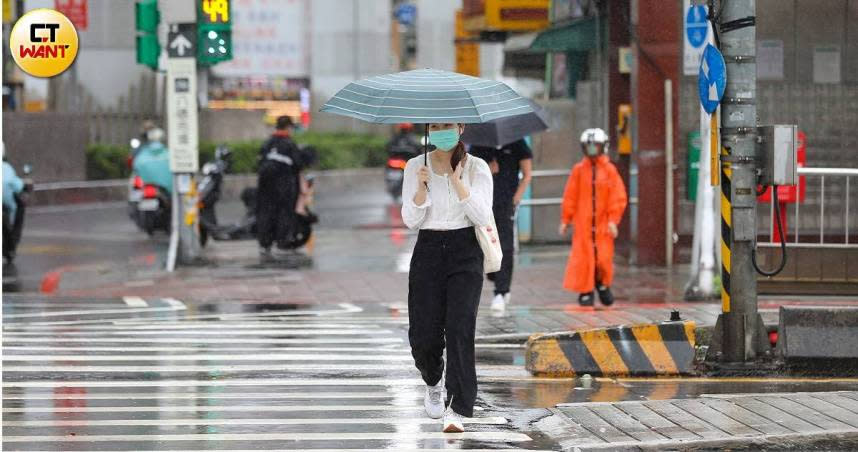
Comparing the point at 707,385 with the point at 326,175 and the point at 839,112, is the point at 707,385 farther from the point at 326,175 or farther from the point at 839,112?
the point at 326,175

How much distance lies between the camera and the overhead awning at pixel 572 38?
21.8 meters

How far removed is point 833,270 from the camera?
1384cm

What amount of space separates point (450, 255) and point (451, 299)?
225mm

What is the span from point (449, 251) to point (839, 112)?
981 centimetres

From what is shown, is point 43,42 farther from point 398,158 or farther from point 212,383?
point 398,158

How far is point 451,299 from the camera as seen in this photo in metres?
8.22

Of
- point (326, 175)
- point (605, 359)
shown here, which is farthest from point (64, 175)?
point (605, 359)

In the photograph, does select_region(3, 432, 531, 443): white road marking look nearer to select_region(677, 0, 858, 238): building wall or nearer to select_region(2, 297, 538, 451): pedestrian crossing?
select_region(2, 297, 538, 451): pedestrian crossing

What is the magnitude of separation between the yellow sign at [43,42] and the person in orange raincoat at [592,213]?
6064 millimetres

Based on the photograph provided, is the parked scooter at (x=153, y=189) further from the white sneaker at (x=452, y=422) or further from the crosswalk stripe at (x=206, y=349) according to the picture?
the white sneaker at (x=452, y=422)

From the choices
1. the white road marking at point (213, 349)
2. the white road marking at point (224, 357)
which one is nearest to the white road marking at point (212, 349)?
the white road marking at point (213, 349)

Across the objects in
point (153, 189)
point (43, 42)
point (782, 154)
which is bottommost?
point (153, 189)

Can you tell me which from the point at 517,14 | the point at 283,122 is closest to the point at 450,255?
the point at 283,122

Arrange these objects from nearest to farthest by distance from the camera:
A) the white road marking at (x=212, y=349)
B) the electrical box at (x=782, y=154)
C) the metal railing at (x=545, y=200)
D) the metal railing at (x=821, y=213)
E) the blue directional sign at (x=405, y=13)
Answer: the electrical box at (x=782, y=154) < the white road marking at (x=212, y=349) < the metal railing at (x=821, y=213) < the metal railing at (x=545, y=200) < the blue directional sign at (x=405, y=13)
